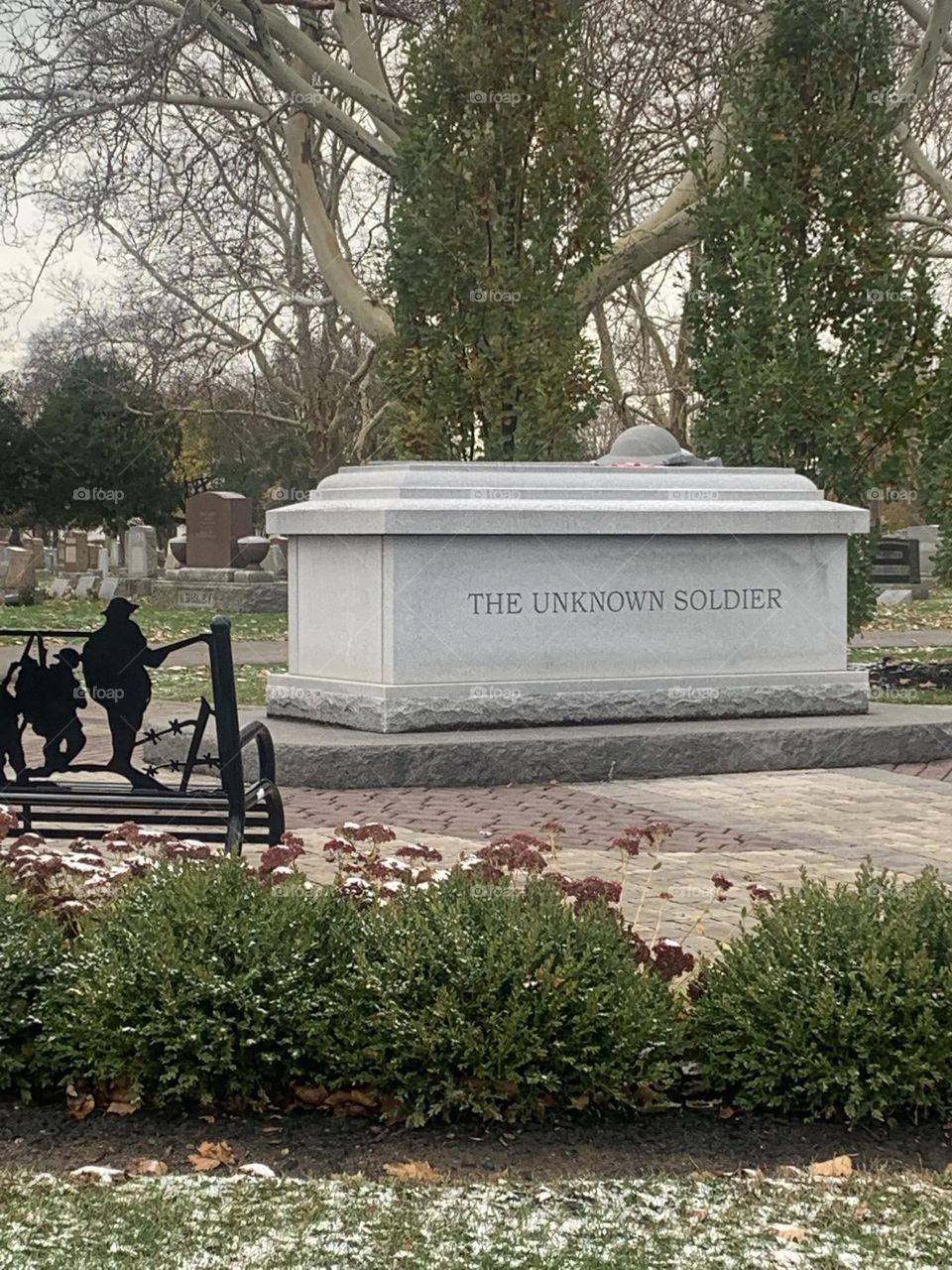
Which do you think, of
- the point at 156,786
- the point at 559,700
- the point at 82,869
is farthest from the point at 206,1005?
the point at 559,700

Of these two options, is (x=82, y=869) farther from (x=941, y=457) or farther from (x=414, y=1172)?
(x=941, y=457)

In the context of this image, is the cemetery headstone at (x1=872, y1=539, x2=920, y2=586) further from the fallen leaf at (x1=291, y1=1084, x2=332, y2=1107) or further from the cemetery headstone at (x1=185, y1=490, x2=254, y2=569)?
the fallen leaf at (x1=291, y1=1084, x2=332, y2=1107)

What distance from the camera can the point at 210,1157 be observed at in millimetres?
4594

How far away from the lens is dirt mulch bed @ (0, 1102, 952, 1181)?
4609 mm

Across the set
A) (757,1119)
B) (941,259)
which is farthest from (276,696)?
(941,259)

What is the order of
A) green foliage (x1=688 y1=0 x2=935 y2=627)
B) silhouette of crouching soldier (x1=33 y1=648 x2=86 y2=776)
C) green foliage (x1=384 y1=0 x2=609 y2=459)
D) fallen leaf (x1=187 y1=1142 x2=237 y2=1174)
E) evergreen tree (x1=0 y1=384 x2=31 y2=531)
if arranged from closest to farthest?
fallen leaf (x1=187 y1=1142 x2=237 y2=1174) < silhouette of crouching soldier (x1=33 y1=648 x2=86 y2=776) < green foliage (x1=384 y1=0 x2=609 y2=459) < green foliage (x1=688 y1=0 x2=935 y2=627) < evergreen tree (x1=0 y1=384 x2=31 y2=531)

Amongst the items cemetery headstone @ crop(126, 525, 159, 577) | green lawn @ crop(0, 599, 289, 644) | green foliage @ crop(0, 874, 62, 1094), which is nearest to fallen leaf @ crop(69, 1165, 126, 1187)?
green foliage @ crop(0, 874, 62, 1094)

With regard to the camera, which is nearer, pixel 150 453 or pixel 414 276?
Answer: pixel 414 276

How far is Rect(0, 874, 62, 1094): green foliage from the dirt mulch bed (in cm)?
12

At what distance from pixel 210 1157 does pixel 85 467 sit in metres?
43.5

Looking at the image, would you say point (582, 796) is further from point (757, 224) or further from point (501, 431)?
point (757, 224)

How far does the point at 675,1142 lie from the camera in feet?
15.8

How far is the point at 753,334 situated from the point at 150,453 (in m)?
31.0

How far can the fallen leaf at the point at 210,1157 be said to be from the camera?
454 centimetres
